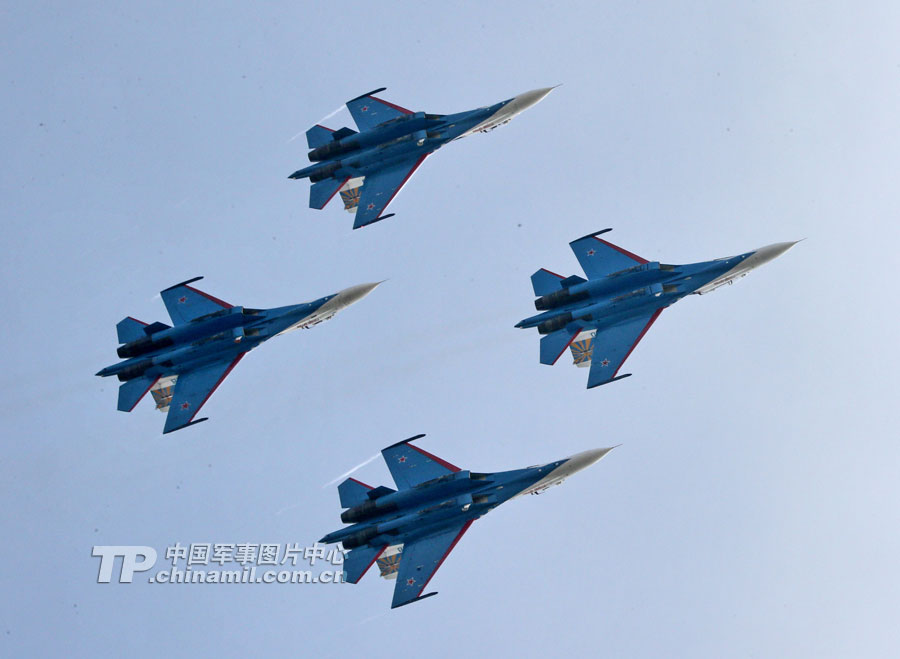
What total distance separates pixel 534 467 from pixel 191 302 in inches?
661

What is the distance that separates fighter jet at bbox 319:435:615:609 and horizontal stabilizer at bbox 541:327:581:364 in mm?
4484

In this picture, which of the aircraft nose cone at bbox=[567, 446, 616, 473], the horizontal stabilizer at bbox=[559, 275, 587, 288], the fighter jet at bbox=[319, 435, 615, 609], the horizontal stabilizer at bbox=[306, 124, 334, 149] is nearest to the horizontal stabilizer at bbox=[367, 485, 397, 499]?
the fighter jet at bbox=[319, 435, 615, 609]

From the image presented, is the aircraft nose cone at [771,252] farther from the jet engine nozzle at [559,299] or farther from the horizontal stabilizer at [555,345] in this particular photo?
A: the horizontal stabilizer at [555,345]

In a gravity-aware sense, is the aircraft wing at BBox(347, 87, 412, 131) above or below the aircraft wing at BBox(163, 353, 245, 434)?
above

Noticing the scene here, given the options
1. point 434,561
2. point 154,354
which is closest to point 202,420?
point 154,354

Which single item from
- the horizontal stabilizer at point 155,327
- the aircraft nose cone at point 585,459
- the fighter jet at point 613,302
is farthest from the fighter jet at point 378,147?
the aircraft nose cone at point 585,459

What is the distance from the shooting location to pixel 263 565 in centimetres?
6062

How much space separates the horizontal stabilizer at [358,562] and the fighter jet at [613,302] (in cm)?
1130

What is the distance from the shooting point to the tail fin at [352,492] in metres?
57.7

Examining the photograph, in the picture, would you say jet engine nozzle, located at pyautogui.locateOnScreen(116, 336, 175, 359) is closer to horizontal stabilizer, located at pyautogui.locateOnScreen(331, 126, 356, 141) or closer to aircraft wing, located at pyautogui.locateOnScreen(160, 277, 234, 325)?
aircraft wing, located at pyautogui.locateOnScreen(160, 277, 234, 325)

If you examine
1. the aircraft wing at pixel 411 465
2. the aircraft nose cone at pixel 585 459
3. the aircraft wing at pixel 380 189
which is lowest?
the aircraft nose cone at pixel 585 459

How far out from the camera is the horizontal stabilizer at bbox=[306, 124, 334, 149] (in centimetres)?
6141

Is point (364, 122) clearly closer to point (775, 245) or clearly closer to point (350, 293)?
point (350, 293)

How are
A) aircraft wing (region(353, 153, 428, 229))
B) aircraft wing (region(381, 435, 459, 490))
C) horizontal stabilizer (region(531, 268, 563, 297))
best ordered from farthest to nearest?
aircraft wing (region(353, 153, 428, 229)) → horizontal stabilizer (region(531, 268, 563, 297)) → aircraft wing (region(381, 435, 459, 490))
